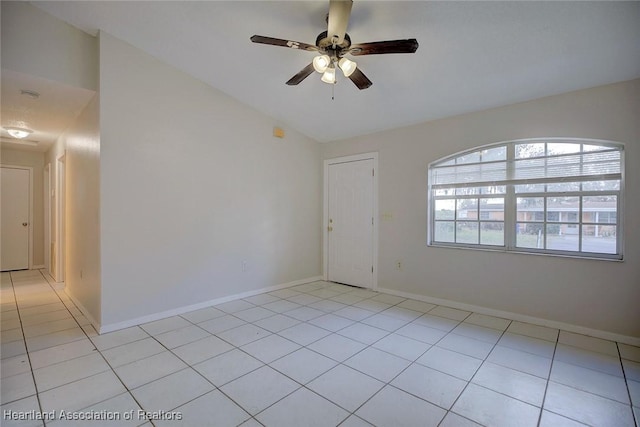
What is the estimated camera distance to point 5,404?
1778mm

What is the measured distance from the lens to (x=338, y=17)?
6.48 feet

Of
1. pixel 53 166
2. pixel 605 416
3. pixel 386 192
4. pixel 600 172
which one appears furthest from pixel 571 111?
pixel 53 166

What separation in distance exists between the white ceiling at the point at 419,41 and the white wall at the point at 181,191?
405mm

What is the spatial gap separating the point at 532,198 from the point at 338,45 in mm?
2726

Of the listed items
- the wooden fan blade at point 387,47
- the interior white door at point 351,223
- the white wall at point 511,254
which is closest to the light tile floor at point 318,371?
the white wall at point 511,254

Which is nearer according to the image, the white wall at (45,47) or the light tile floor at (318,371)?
the light tile floor at (318,371)

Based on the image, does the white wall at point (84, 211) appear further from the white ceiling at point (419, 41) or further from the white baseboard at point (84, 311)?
the white ceiling at point (419, 41)

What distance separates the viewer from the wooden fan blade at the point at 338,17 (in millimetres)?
1877

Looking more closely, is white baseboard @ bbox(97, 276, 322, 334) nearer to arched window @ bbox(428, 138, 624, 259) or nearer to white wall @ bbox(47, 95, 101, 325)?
white wall @ bbox(47, 95, 101, 325)

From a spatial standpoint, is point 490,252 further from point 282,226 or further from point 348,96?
point 282,226

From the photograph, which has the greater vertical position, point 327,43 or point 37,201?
point 327,43

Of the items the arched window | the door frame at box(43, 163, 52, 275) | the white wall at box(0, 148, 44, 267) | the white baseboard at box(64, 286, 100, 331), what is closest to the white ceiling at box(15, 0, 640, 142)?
the arched window

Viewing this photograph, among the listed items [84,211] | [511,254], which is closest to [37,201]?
[84,211]

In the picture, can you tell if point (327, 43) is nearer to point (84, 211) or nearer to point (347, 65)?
point (347, 65)
